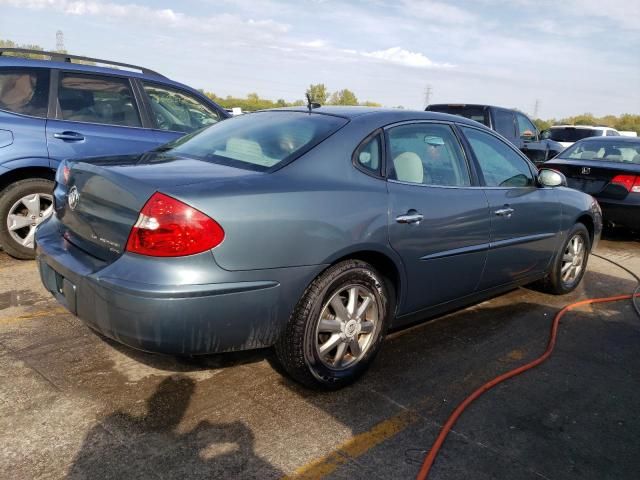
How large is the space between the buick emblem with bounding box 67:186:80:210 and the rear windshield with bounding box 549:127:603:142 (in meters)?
17.4

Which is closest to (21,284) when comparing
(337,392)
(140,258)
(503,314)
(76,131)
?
(76,131)

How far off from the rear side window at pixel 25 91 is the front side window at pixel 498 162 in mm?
3684

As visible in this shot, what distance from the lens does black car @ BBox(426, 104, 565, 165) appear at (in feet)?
36.4

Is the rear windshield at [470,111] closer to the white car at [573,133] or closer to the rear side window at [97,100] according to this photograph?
the rear side window at [97,100]

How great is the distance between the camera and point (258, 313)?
2.72 metres

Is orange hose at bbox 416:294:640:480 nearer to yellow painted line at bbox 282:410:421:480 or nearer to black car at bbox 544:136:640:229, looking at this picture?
yellow painted line at bbox 282:410:421:480

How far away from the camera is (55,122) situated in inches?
205

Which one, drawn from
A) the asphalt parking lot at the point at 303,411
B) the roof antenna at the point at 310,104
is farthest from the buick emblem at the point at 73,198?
the roof antenna at the point at 310,104

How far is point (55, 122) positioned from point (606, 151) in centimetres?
690

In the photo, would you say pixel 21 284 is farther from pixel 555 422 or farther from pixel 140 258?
pixel 555 422

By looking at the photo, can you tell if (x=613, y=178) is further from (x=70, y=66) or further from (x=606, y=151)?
(x=70, y=66)

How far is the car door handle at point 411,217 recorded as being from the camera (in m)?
3.28

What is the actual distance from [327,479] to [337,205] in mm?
1293

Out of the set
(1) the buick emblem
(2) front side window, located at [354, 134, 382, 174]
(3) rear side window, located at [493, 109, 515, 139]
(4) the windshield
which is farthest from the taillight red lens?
(3) rear side window, located at [493, 109, 515, 139]
